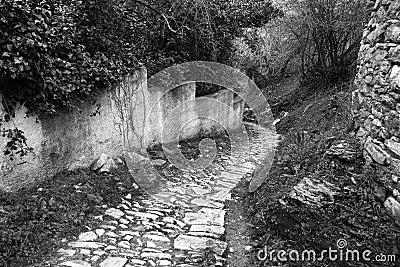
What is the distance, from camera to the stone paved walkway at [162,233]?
398 cm

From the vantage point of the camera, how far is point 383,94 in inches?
160

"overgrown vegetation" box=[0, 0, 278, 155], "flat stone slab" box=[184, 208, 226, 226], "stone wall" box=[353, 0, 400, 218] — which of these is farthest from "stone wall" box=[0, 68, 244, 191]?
"stone wall" box=[353, 0, 400, 218]

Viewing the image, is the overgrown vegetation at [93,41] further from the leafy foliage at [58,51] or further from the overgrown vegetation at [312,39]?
the overgrown vegetation at [312,39]

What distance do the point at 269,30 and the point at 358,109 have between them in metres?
7.69

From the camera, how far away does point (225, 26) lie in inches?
378

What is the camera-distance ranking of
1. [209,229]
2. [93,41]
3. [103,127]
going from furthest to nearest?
[103,127] → [93,41] → [209,229]

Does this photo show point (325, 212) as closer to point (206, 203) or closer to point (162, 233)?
point (162, 233)

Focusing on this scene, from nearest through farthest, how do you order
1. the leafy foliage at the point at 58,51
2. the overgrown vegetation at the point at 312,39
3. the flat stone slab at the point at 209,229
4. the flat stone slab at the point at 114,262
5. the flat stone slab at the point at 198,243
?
the flat stone slab at the point at 114,262 < the flat stone slab at the point at 198,243 < the leafy foliage at the point at 58,51 < the flat stone slab at the point at 209,229 < the overgrown vegetation at the point at 312,39

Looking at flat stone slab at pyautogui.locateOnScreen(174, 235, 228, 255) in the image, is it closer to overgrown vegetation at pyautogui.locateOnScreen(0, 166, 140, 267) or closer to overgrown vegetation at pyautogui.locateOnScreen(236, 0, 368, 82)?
overgrown vegetation at pyautogui.locateOnScreen(0, 166, 140, 267)

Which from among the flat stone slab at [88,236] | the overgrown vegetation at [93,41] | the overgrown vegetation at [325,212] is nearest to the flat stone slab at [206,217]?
the overgrown vegetation at [325,212]

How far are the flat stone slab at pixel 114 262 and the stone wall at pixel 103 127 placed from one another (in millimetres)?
1816

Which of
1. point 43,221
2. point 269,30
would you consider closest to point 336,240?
point 43,221

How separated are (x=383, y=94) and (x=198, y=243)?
2.62 metres

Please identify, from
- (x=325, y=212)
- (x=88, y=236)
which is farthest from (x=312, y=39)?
(x=88, y=236)
